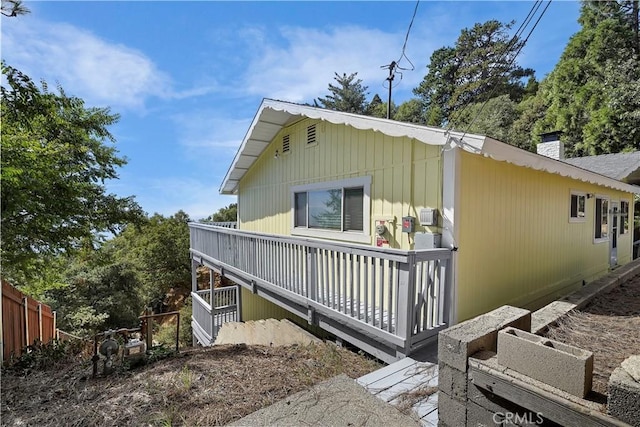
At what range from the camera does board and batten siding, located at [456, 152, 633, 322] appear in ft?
13.4

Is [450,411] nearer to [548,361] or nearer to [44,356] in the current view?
[548,361]

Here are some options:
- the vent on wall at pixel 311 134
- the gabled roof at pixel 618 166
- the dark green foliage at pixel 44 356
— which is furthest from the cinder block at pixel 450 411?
the gabled roof at pixel 618 166

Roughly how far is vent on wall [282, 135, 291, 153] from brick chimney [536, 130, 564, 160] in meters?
9.49

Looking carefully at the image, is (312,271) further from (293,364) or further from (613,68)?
(613,68)

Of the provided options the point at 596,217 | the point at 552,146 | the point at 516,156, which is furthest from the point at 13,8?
the point at 552,146

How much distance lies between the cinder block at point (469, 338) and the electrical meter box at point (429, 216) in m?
1.73

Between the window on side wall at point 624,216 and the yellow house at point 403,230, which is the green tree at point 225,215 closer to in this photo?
the yellow house at point 403,230

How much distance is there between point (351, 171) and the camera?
573 cm

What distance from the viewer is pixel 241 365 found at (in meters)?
3.49

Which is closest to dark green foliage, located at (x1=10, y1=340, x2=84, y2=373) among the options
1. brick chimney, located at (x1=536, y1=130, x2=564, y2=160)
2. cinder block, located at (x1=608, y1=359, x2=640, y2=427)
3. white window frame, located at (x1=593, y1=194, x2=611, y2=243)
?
cinder block, located at (x1=608, y1=359, x2=640, y2=427)

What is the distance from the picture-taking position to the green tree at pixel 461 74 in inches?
1008

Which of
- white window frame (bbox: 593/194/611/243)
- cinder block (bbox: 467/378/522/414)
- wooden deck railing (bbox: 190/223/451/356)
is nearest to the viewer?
cinder block (bbox: 467/378/522/414)

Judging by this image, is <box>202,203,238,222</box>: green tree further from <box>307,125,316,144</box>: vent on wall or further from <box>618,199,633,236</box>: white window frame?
<box>618,199,633,236</box>: white window frame

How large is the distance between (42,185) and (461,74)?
1196 inches
